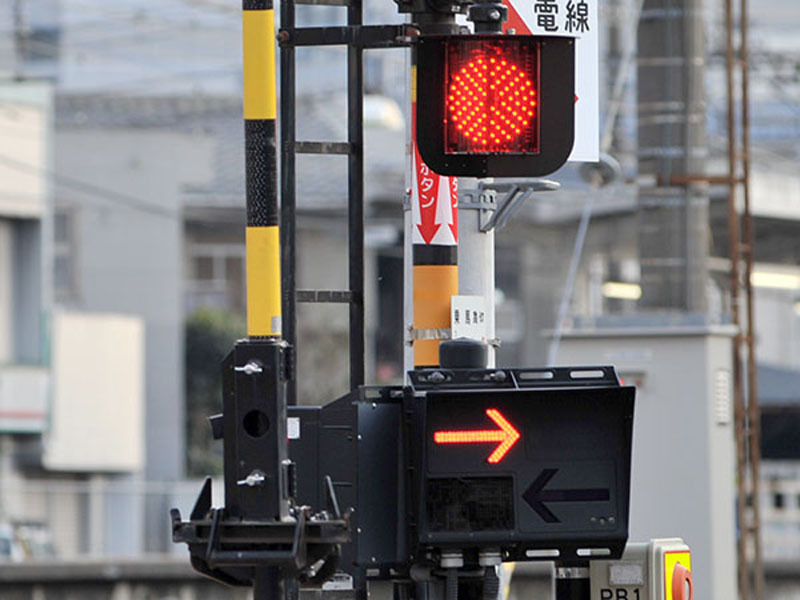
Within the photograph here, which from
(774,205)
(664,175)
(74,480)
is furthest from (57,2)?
(664,175)

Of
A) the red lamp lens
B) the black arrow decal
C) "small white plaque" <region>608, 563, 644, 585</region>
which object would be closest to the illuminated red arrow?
the black arrow decal

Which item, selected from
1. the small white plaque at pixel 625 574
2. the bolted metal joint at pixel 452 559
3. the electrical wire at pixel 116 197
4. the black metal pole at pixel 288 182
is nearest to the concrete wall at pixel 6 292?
the electrical wire at pixel 116 197

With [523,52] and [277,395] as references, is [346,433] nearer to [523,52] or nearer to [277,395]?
[277,395]

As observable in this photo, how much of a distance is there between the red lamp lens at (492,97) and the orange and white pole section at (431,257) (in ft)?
4.89

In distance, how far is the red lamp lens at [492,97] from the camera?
689cm

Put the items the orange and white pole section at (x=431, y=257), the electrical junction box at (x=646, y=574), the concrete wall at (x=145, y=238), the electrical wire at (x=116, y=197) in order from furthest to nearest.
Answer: the concrete wall at (x=145, y=238), the electrical wire at (x=116, y=197), the orange and white pole section at (x=431, y=257), the electrical junction box at (x=646, y=574)

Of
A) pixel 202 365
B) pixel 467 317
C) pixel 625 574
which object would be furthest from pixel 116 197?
pixel 625 574

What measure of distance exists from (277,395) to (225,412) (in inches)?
6.6

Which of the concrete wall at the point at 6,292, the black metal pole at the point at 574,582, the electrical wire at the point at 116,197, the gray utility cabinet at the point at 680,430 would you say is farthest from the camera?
the electrical wire at the point at 116,197

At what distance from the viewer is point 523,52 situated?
6.89 metres

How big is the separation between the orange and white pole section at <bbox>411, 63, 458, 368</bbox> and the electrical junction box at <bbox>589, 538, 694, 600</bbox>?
1.16 metres

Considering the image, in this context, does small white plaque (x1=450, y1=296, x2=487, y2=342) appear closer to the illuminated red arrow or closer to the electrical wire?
the illuminated red arrow

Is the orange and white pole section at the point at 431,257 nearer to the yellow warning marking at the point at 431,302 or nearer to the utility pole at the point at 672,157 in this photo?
the yellow warning marking at the point at 431,302

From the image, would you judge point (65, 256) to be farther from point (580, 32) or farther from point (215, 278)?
point (580, 32)
